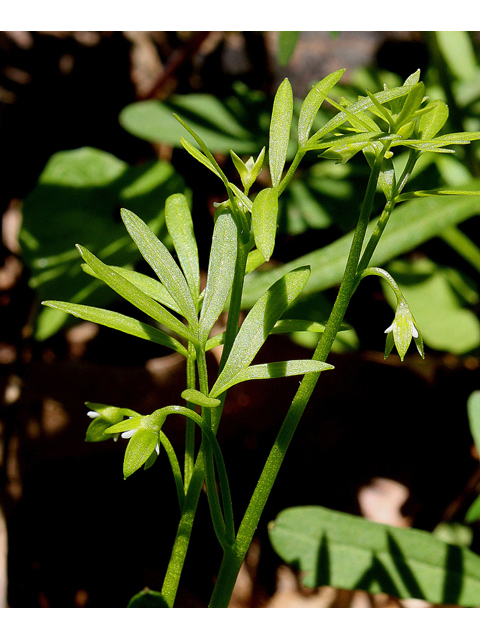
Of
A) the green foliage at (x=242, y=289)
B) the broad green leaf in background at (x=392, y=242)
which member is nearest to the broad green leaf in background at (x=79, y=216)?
the broad green leaf in background at (x=392, y=242)

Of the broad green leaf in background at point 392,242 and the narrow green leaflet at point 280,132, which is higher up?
the narrow green leaflet at point 280,132

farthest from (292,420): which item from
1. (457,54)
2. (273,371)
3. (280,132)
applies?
(457,54)

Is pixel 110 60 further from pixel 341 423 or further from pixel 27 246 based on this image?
pixel 341 423

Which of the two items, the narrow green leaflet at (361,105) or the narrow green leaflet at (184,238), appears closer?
the narrow green leaflet at (361,105)

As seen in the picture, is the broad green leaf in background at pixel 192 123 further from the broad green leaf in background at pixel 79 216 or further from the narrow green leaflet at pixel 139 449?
the narrow green leaflet at pixel 139 449

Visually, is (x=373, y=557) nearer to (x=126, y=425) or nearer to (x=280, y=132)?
(x=126, y=425)

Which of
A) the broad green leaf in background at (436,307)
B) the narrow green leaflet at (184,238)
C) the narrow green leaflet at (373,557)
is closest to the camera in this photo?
the narrow green leaflet at (184,238)

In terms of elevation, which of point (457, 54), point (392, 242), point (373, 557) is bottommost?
point (373, 557)

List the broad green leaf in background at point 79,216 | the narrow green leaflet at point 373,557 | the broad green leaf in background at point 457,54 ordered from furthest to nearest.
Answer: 1. the broad green leaf in background at point 457,54
2. the broad green leaf in background at point 79,216
3. the narrow green leaflet at point 373,557
